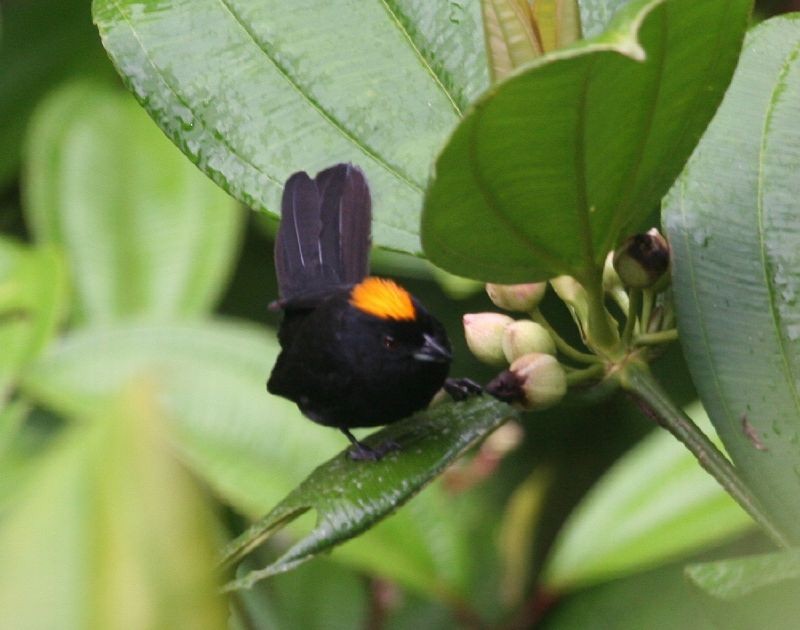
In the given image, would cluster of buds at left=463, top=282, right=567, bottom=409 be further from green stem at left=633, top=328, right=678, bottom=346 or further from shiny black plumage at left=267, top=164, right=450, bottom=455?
shiny black plumage at left=267, top=164, right=450, bottom=455

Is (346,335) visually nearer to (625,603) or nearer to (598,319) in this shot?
(598,319)

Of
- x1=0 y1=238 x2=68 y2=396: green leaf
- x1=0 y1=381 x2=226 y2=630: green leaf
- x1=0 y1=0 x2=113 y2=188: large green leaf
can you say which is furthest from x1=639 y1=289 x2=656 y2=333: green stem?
x1=0 y1=0 x2=113 y2=188: large green leaf

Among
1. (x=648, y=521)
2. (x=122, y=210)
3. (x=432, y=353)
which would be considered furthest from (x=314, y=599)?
(x=122, y=210)

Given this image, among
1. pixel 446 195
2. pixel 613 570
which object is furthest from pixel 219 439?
pixel 446 195

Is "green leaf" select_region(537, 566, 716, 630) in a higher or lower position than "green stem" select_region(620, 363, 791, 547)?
lower

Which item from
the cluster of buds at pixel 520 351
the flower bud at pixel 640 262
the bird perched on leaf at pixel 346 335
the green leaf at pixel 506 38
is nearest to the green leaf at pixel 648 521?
the bird perched on leaf at pixel 346 335

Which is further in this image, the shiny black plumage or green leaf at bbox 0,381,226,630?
the shiny black plumage

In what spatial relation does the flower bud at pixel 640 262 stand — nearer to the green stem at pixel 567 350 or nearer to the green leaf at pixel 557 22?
the green stem at pixel 567 350
